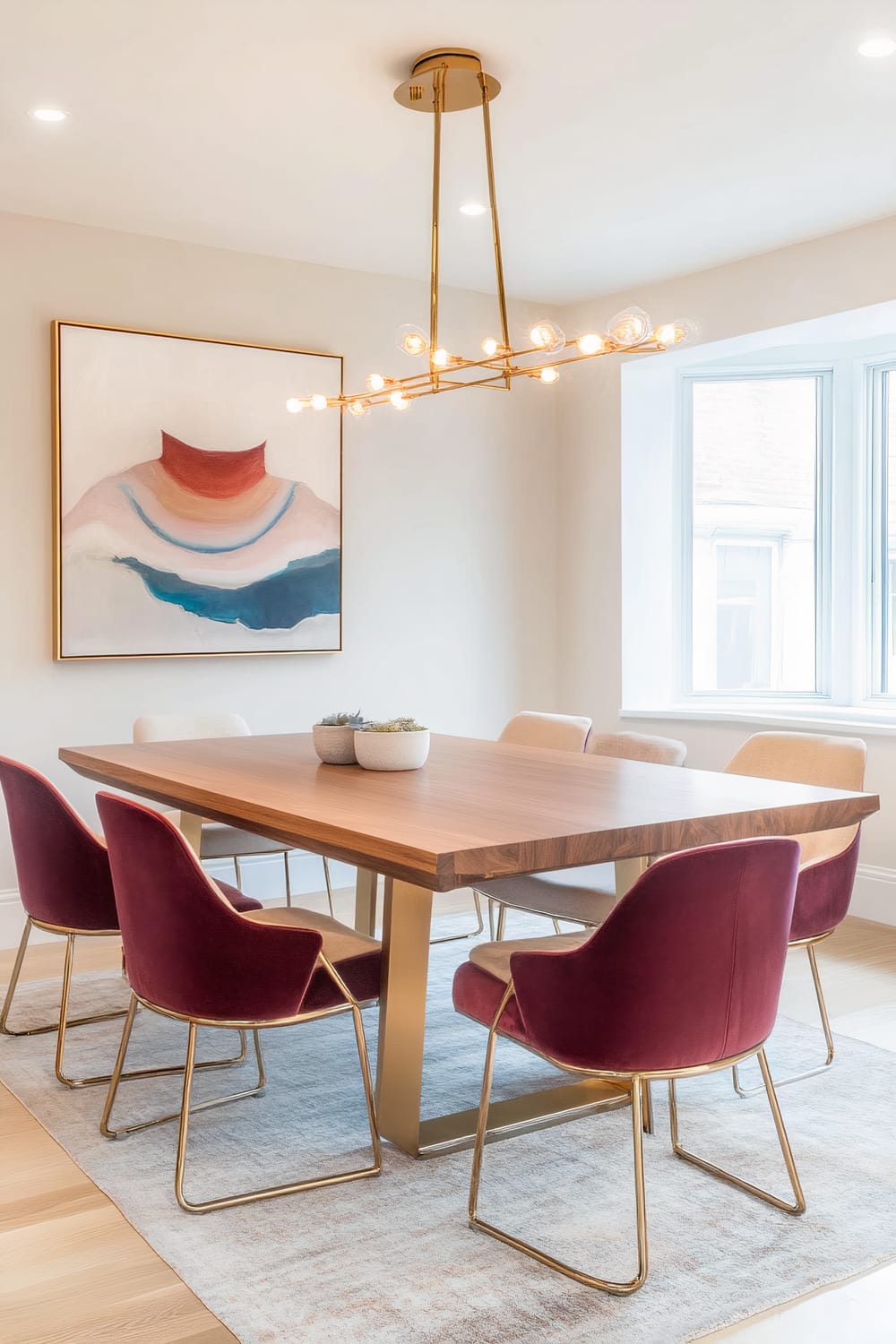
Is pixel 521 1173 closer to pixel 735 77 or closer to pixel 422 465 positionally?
pixel 735 77

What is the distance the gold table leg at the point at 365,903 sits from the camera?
11.6 ft

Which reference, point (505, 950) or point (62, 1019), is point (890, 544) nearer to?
point (505, 950)

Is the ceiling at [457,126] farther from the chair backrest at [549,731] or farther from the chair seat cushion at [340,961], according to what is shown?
the chair seat cushion at [340,961]

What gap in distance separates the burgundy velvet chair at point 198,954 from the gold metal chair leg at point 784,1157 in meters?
0.66

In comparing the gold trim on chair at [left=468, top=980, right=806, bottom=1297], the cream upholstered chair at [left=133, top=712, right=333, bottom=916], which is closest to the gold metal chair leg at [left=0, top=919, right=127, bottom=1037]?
the cream upholstered chair at [left=133, top=712, right=333, bottom=916]

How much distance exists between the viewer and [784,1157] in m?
2.32

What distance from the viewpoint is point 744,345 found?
16.5ft

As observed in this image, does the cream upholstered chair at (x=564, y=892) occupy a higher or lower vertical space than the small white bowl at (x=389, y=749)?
lower

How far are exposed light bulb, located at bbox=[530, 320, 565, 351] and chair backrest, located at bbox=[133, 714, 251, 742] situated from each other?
6.02 feet

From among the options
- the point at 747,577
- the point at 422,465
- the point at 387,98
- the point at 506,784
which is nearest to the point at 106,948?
the point at 506,784

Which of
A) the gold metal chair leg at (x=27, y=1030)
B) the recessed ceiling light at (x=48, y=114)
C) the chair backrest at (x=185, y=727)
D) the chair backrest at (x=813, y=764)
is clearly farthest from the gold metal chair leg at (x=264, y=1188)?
the recessed ceiling light at (x=48, y=114)

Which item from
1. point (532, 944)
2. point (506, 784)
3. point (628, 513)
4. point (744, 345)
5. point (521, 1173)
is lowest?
point (521, 1173)

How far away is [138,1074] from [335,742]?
95 centimetres

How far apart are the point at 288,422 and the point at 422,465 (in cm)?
68
